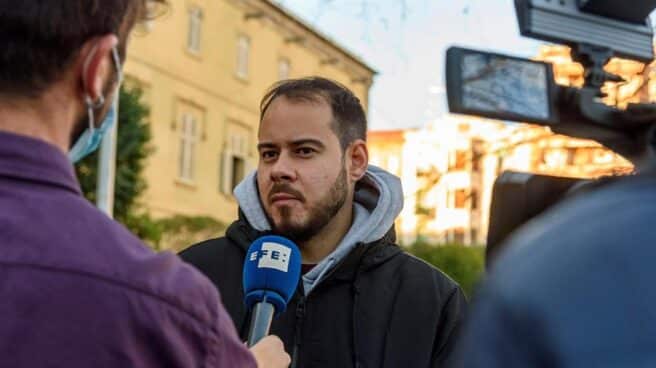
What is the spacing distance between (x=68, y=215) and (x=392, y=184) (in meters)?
2.36

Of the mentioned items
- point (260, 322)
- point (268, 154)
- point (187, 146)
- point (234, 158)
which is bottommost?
point (234, 158)

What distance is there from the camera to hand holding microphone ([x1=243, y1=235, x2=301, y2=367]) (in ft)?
9.49

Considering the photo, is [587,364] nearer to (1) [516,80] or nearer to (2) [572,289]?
(2) [572,289]

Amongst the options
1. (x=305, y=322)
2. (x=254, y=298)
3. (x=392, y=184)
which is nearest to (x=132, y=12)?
(x=254, y=298)

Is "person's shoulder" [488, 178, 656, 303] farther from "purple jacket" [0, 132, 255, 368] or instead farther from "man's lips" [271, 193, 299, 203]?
"man's lips" [271, 193, 299, 203]

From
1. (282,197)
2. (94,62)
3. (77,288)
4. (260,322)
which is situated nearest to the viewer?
(77,288)

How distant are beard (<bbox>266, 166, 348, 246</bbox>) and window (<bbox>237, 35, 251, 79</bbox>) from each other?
31.3 m

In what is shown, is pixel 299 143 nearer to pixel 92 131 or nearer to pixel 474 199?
pixel 92 131

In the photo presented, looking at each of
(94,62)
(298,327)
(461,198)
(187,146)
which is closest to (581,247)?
(94,62)

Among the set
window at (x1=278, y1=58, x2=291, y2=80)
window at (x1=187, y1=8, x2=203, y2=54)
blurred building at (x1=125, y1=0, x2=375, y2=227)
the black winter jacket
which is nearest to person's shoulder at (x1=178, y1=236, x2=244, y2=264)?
the black winter jacket

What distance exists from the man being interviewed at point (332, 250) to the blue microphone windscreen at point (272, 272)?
1.10 feet

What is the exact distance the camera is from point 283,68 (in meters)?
37.6

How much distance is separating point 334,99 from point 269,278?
0.99 m

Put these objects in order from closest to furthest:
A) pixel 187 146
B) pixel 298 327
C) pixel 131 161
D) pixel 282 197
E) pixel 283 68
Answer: pixel 298 327 < pixel 282 197 < pixel 131 161 < pixel 187 146 < pixel 283 68
